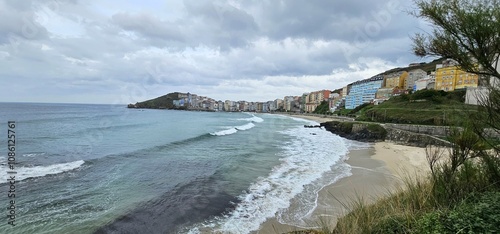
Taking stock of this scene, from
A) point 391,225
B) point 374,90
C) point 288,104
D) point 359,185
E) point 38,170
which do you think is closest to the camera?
point 391,225

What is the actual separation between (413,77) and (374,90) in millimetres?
12810

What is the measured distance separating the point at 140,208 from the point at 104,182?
3947 millimetres

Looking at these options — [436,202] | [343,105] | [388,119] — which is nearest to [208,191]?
[436,202]

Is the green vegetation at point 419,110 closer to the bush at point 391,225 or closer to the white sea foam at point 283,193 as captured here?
the white sea foam at point 283,193

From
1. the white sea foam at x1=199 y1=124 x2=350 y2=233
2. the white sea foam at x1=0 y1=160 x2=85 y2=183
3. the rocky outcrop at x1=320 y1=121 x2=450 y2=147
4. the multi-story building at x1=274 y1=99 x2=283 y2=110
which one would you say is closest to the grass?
the white sea foam at x1=199 y1=124 x2=350 y2=233

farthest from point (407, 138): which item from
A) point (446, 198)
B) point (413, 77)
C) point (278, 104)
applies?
point (278, 104)

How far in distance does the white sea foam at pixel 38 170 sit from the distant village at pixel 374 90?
51.7ft

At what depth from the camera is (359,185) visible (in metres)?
11.3

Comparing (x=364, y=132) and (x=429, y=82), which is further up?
(x=429, y=82)

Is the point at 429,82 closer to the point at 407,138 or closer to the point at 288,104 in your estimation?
the point at 407,138

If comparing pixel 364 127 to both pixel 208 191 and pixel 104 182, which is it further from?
pixel 104 182

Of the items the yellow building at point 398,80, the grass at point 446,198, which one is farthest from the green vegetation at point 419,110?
the yellow building at point 398,80

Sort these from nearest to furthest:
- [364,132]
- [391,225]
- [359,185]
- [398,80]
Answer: [391,225]
[359,185]
[364,132]
[398,80]

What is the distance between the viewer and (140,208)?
8.51 metres
